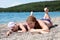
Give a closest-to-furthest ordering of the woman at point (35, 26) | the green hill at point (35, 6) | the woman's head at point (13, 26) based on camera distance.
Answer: the woman at point (35, 26) → the woman's head at point (13, 26) → the green hill at point (35, 6)

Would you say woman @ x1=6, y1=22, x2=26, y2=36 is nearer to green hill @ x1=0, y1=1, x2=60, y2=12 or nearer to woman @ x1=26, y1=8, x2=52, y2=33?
woman @ x1=26, y1=8, x2=52, y2=33

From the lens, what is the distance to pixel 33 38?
428 centimetres

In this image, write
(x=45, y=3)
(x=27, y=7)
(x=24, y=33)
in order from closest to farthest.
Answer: (x=24, y=33)
(x=45, y=3)
(x=27, y=7)

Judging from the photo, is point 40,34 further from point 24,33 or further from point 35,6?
point 35,6

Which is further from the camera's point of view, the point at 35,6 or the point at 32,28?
the point at 35,6

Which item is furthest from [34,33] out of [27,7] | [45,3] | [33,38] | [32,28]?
[27,7]

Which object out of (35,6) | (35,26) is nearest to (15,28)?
(35,26)

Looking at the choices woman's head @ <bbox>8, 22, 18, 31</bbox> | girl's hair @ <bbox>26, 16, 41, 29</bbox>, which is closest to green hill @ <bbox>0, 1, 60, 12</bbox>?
woman's head @ <bbox>8, 22, 18, 31</bbox>

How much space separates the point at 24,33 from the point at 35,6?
1010 inches

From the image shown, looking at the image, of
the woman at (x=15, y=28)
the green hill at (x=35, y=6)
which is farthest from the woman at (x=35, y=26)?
the green hill at (x=35, y=6)

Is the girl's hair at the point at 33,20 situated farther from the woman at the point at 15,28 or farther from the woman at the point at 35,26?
the woman at the point at 15,28

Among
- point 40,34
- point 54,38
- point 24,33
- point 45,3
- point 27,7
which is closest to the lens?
point 54,38

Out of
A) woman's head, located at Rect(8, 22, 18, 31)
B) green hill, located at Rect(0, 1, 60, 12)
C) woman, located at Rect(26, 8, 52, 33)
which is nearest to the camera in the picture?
woman, located at Rect(26, 8, 52, 33)

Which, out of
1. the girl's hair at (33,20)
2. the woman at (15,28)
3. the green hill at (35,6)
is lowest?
the green hill at (35,6)
